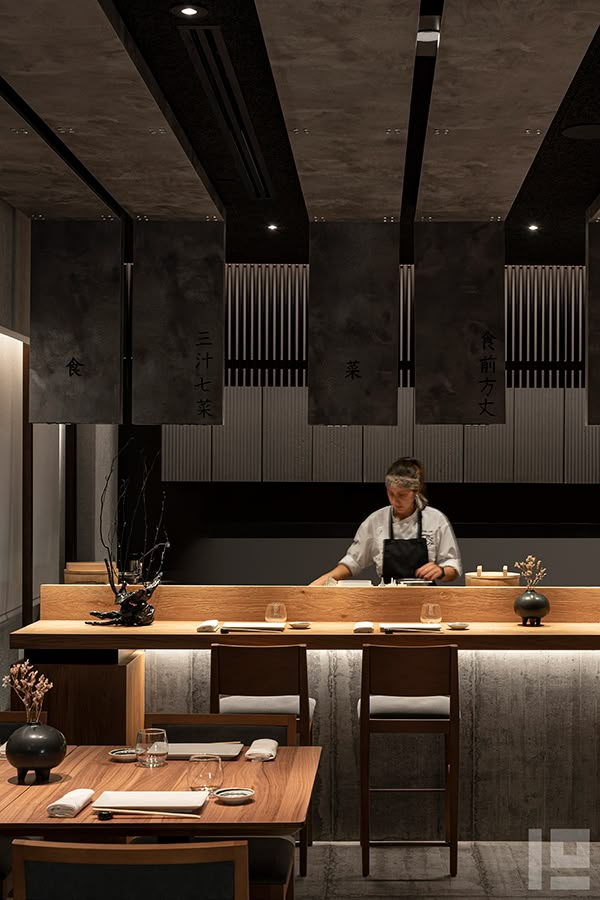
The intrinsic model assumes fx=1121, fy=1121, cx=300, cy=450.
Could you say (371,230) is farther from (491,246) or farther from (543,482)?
A: (543,482)

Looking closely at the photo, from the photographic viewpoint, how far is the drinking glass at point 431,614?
5.23m

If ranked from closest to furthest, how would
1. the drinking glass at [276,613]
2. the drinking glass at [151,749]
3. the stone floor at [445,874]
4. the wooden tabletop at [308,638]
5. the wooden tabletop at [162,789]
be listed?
the wooden tabletop at [162,789] → the drinking glass at [151,749] → the stone floor at [445,874] → the wooden tabletop at [308,638] → the drinking glass at [276,613]

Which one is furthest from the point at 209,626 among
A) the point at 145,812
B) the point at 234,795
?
the point at 145,812

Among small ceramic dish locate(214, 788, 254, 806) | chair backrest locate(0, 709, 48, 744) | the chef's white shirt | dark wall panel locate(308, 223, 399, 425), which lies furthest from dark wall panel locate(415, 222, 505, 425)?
small ceramic dish locate(214, 788, 254, 806)

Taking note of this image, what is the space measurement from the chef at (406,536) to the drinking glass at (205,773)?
2.89 meters

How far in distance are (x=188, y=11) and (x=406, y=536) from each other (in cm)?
344

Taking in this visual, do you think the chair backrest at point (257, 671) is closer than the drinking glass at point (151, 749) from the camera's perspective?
No

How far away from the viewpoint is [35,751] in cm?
326

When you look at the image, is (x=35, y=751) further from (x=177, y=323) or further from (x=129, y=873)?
(x=177, y=323)

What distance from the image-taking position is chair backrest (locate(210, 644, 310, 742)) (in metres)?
4.50

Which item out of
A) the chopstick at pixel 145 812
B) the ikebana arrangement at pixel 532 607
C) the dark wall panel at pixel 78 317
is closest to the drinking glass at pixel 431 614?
the ikebana arrangement at pixel 532 607

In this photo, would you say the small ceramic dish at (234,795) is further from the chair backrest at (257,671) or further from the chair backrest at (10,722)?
the chair backrest at (257,671)

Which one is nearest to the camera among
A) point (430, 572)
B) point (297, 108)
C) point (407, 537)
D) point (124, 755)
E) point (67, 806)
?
point (67, 806)

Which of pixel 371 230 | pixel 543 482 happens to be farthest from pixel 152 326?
pixel 543 482
